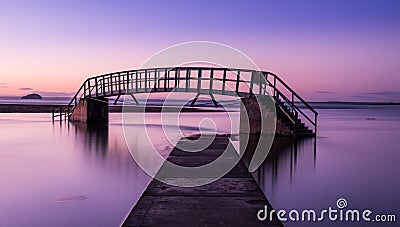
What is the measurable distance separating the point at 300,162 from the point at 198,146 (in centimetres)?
278

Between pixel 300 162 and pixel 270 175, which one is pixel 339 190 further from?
pixel 300 162

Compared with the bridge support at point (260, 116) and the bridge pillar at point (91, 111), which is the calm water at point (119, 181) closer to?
the bridge support at point (260, 116)

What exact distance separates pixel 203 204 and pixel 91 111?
2025cm

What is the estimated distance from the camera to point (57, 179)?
8.34m

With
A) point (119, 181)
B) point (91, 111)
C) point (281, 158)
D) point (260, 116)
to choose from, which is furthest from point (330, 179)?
→ point (91, 111)

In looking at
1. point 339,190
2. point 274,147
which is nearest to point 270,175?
point 339,190

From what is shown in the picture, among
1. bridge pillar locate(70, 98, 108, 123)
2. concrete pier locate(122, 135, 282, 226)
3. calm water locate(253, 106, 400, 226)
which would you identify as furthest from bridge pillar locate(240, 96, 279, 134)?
bridge pillar locate(70, 98, 108, 123)

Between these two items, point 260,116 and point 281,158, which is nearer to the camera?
point 281,158

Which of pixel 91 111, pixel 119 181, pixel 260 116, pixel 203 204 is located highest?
pixel 260 116

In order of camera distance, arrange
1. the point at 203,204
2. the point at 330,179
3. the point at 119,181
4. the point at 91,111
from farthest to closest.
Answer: the point at 91,111 < the point at 330,179 < the point at 119,181 < the point at 203,204

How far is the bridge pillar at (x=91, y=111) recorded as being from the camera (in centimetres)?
2432

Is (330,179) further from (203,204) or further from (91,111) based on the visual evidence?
(91,111)

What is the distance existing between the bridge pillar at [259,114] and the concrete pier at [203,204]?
9437mm

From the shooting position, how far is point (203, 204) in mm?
5242
